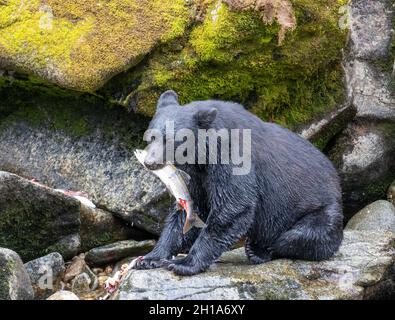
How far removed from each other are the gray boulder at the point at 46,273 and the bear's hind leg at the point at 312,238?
244 cm

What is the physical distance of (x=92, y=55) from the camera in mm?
9766

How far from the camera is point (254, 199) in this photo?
26.1ft

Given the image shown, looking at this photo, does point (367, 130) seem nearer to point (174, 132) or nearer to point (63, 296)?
point (174, 132)

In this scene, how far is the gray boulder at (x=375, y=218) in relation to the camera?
33.3ft

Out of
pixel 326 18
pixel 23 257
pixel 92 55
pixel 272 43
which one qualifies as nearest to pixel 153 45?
pixel 92 55

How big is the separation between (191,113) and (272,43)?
8.23ft

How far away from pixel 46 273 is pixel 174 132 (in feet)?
8.51

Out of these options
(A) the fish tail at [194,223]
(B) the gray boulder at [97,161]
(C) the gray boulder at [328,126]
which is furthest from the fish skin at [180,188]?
(C) the gray boulder at [328,126]

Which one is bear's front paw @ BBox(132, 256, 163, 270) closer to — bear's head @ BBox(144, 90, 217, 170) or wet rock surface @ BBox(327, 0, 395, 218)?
bear's head @ BBox(144, 90, 217, 170)

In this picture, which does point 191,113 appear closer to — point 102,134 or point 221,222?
point 221,222

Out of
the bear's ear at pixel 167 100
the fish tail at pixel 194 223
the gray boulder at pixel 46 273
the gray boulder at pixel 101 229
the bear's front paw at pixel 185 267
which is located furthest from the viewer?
the gray boulder at pixel 101 229

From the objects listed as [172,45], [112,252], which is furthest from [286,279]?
[172,45]

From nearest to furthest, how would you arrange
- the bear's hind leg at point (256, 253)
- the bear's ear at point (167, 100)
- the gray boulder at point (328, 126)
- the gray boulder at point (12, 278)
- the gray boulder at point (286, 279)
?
the gray boulder at point (286, 279)
the gray boulder at point (12, 278)
the bear's ear at point (167, 100)
the bear's hind leg at point (256, 253)
the gray boulder at point (328, 126)

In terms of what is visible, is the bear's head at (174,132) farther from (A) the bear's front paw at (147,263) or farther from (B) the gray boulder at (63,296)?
(B) the gray boulder at (63,296)
